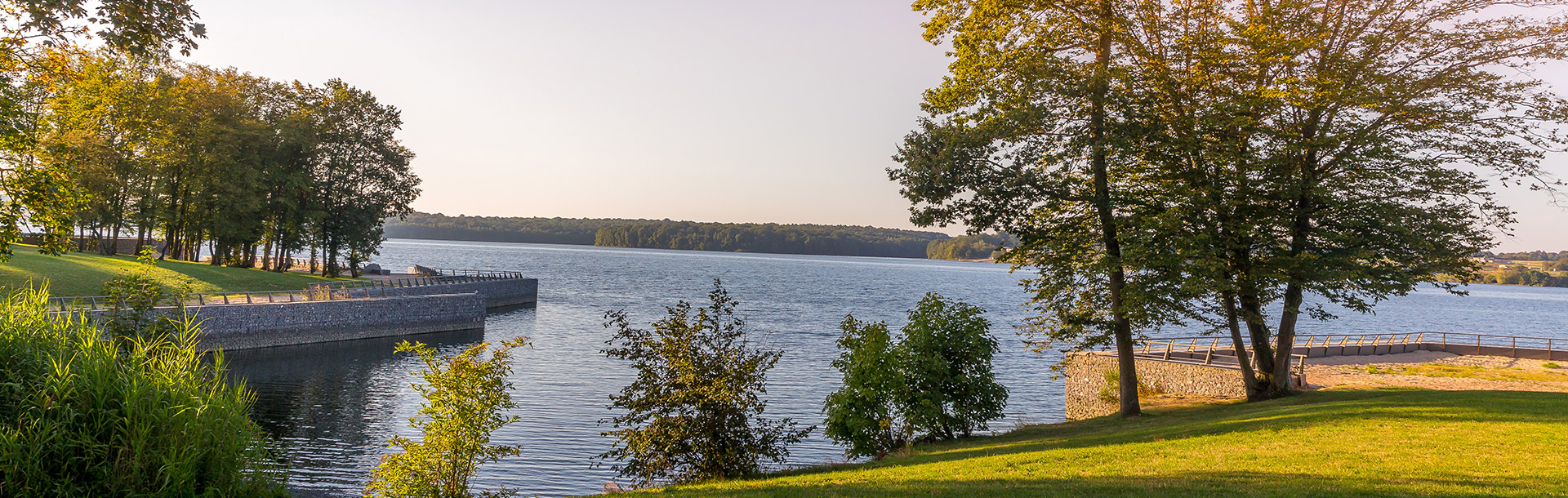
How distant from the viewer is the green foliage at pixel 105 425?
26.8ft

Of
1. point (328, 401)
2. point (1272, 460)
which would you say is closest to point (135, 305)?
point (328, 401)

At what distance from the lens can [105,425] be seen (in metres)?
8.49

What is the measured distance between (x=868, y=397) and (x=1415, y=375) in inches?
1013

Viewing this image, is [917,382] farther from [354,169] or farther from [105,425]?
[354,169]

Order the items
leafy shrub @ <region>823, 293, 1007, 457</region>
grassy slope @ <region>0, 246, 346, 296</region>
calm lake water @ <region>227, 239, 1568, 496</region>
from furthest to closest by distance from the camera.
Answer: grassy slope @ <region>0, 246, 346, 296</region> → calm lake water @ <region>227, 239, 1568, 496</region> → leafy shrub @ <region>823, 293, 1007, 457</region>

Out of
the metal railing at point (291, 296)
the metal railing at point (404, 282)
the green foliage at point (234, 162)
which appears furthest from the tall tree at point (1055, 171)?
the green foliage at point (234, 162)

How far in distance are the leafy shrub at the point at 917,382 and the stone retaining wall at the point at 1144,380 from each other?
6615 millimetres

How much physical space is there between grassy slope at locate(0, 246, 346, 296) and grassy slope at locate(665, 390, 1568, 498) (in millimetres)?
30699

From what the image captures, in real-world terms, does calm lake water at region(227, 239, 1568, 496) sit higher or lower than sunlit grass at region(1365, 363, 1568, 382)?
lower

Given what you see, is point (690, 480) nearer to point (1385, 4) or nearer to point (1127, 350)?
point (1127, 350)

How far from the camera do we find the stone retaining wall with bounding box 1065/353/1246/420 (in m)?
26.3

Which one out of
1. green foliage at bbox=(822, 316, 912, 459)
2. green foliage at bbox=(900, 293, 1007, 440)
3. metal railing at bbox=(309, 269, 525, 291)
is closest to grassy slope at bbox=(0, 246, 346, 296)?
metal railing at bbox=(309, 269, 525, 291)

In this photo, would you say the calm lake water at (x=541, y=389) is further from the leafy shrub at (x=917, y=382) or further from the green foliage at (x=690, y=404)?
the green foliage at (x=690, y=404)

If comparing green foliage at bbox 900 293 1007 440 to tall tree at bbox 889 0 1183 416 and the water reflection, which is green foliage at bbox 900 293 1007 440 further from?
the water reflection
